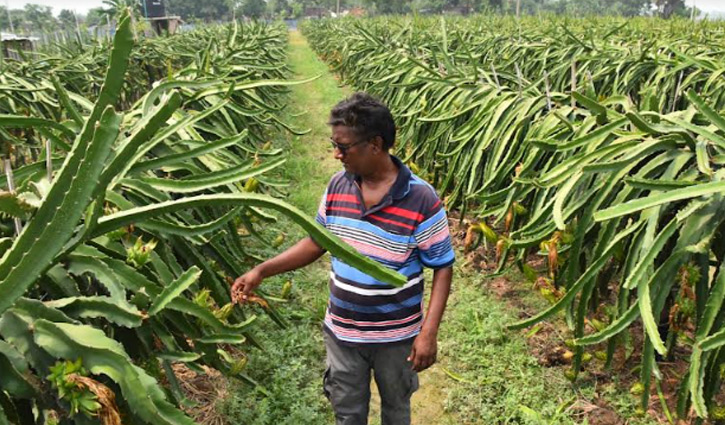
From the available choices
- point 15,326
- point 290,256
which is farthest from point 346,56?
point 15,326

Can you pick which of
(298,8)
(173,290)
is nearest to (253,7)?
(298,8)

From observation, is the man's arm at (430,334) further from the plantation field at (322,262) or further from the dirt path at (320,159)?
the dirt path at (320,159)

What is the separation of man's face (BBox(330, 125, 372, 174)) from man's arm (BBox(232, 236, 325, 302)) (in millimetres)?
306

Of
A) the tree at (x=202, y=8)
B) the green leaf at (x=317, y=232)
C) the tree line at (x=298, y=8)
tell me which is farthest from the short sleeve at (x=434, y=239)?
the tree at (x=202, y=8)

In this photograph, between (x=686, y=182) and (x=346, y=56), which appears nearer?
(x=686, y=182)

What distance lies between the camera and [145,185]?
6.10ft

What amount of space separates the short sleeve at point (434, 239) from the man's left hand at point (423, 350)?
0.23 m

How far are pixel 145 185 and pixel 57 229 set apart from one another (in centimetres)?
88

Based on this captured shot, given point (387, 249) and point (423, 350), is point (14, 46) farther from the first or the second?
point (423, 350)

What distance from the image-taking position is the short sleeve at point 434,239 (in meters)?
1.81

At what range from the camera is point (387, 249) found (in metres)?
1.81

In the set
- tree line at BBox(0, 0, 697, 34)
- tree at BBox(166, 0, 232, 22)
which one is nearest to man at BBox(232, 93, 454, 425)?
tree line at BBox(0, 0, 697, 34)

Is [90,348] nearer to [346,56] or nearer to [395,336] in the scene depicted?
[395,336]

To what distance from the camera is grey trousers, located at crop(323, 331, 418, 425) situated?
1934mm
